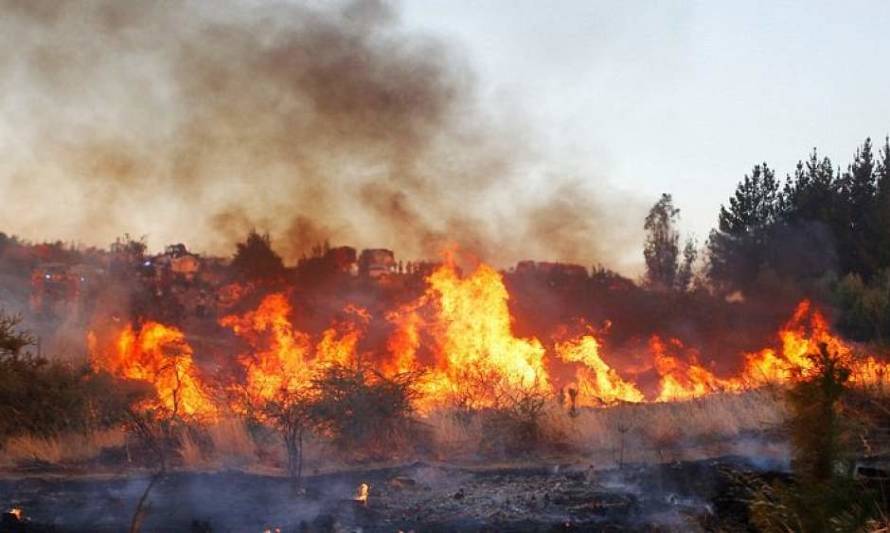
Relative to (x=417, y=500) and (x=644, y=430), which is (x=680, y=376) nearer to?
(x=644, y=430)

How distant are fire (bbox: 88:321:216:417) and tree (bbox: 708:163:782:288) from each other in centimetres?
2746

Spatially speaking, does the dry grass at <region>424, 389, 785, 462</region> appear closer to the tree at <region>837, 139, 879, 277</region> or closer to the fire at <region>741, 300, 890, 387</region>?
the fire at <region>741, 300, 890, 387</region>

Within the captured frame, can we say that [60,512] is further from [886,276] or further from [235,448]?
[886,276]

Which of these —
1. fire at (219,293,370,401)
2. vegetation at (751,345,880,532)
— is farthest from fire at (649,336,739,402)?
vegetation at (751,345,880,532)

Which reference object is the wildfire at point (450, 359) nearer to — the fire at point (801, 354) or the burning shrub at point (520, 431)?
the fire at point (801, 354)

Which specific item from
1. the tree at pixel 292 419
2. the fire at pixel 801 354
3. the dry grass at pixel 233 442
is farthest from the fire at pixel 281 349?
the fire at pixel 801 354

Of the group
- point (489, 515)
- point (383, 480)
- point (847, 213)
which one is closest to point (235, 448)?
point (383, 480)

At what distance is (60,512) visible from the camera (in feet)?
37.4

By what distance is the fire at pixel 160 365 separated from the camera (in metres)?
17.7

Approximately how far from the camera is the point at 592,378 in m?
23.7

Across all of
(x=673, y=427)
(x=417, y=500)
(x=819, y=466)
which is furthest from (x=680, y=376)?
(x=819, y=466)

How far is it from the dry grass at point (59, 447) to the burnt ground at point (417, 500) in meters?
1.35

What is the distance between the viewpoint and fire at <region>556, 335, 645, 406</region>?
2115cm

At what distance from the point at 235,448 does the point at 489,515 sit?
17.2 ft
